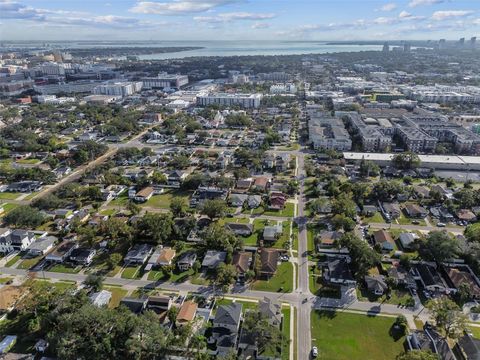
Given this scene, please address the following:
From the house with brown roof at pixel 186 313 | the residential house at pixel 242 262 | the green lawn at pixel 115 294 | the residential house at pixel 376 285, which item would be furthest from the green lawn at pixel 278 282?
the green lawn at pixel 115 294

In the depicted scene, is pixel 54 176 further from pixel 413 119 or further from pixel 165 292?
pixel 413 119

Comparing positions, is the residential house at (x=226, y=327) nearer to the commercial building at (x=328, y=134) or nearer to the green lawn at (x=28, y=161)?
the commercial building at (x=328, y=134)

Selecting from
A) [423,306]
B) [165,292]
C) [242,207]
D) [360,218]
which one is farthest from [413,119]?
[165,292]

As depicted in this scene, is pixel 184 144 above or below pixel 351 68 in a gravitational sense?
below

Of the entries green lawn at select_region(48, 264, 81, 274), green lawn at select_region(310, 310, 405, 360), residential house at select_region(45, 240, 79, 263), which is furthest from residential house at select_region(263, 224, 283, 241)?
residential house at select_region(45, 240, 79, 263)

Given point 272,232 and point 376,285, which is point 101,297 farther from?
point 376,285
